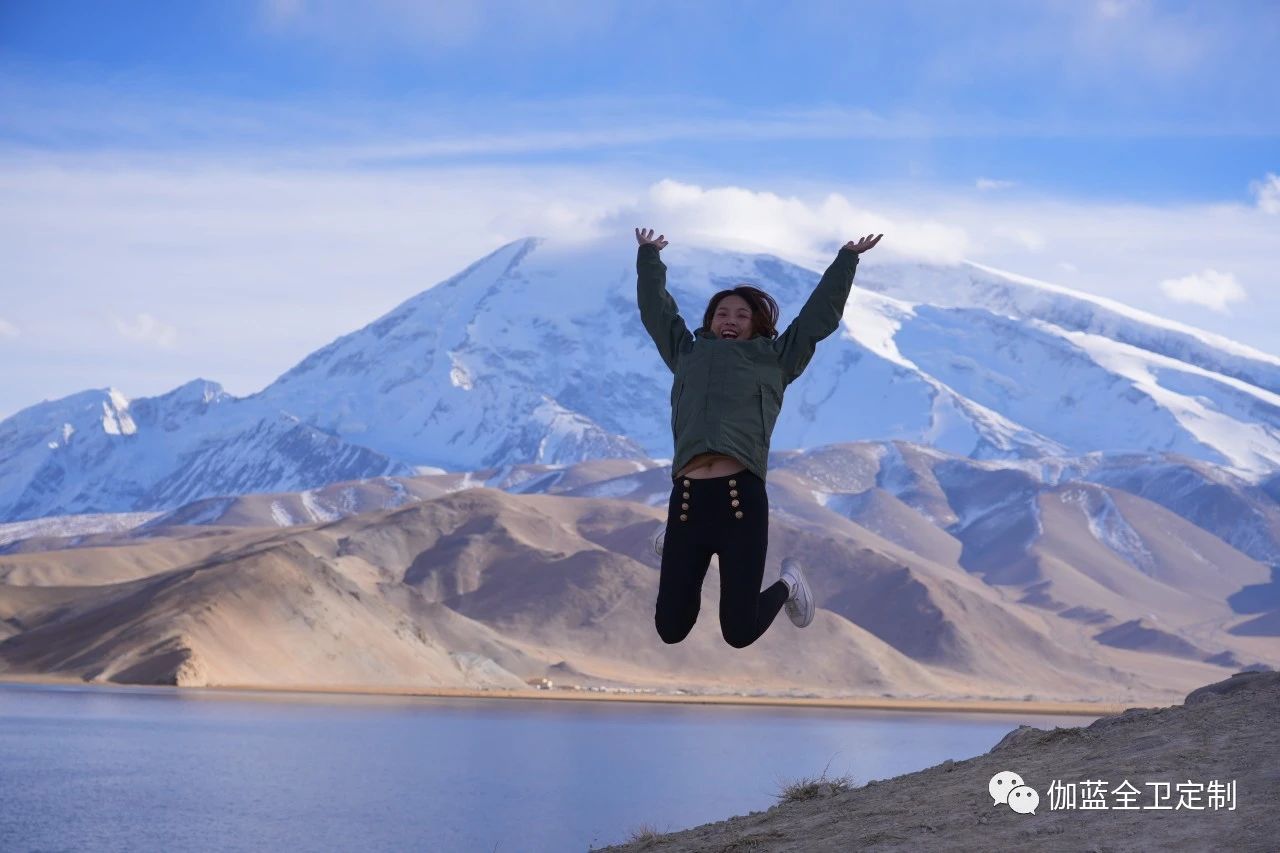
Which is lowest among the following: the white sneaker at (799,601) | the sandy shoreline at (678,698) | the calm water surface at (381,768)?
the calm water surface at (381,768)

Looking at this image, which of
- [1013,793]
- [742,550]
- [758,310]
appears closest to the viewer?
[742,550]

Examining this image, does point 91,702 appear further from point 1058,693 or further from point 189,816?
point 1058,693

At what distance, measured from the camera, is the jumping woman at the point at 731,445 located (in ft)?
35.4

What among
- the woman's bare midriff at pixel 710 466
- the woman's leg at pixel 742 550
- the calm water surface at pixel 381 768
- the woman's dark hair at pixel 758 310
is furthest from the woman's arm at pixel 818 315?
the calm water surface at pixel 381 768

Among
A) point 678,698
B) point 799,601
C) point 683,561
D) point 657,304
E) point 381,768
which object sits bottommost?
point 381,768

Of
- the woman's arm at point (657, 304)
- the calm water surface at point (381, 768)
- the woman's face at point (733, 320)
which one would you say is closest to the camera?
the woman's face at point (733, 320)

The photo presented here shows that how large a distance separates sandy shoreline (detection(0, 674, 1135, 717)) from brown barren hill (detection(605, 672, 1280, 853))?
326 feet

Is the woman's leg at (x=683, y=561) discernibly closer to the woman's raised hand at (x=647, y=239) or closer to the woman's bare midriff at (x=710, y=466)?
the woman's bare midriff at (x=710, y=466)

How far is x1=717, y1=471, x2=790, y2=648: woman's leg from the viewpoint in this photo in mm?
10742

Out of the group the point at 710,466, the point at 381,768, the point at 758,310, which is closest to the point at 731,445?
the point at 710,466

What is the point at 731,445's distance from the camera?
1080 cm

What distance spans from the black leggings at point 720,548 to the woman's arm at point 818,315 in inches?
30.5

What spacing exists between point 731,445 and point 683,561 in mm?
726

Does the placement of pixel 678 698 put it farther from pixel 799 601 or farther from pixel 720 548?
pixel 720 548
